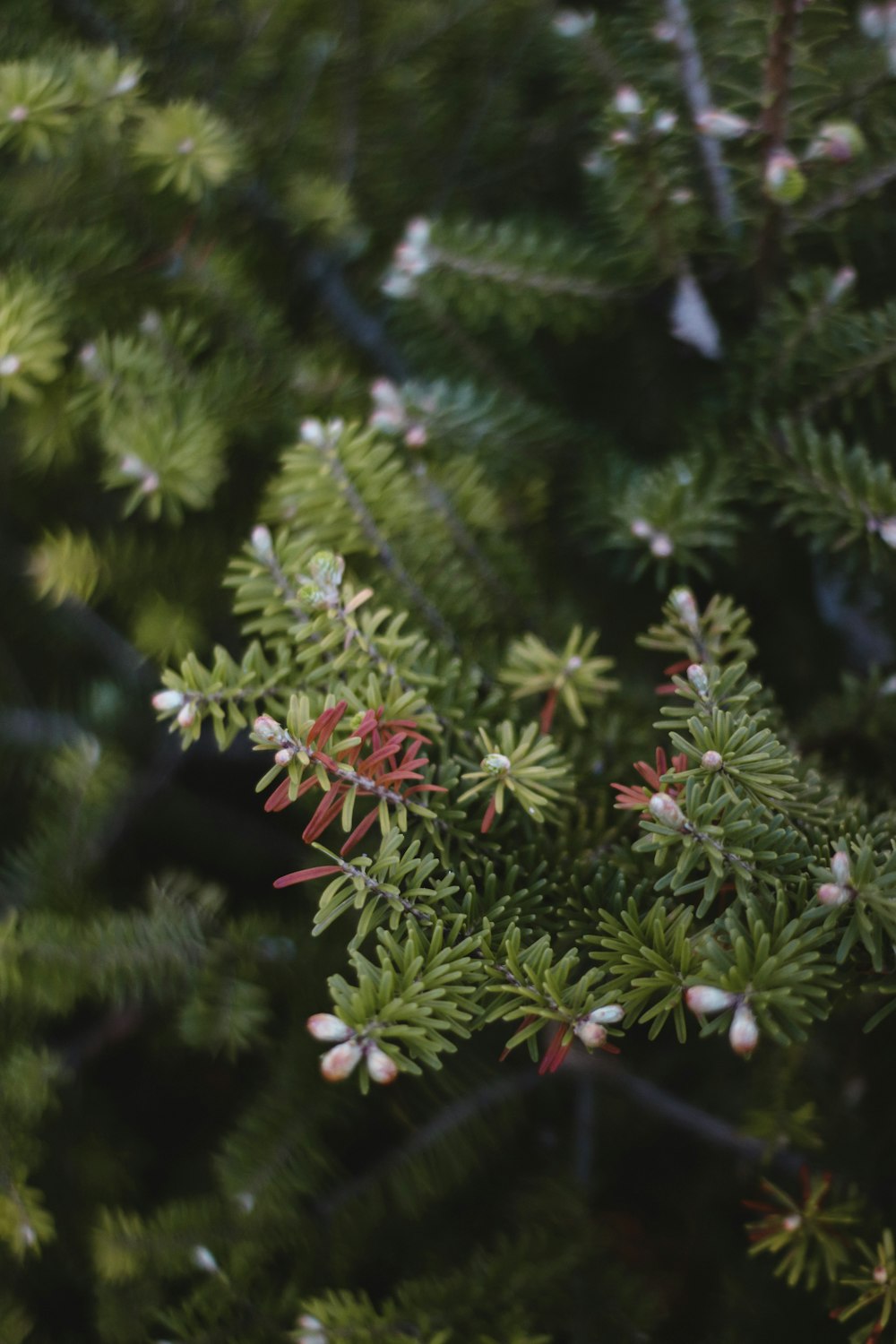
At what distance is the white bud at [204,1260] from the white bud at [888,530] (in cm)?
71

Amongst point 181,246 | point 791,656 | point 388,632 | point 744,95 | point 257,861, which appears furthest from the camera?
point 257,861

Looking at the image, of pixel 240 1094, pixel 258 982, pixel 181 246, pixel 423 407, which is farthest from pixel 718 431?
pixel 240 1094

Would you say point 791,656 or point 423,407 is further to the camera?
point 791,656

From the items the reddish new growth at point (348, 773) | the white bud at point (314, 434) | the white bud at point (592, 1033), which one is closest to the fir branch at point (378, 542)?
the white bud at point (314, 434)

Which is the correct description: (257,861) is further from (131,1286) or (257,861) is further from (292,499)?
(292,499)

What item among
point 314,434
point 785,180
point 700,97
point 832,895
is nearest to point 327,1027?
point 832,895

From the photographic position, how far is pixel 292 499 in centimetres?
65

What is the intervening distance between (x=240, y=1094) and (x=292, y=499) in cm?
68

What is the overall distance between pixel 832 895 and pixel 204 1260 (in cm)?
56

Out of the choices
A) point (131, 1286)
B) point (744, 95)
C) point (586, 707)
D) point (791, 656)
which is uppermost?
point (744, 95)

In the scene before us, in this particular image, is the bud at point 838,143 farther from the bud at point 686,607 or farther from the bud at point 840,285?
the bud at point 686,607

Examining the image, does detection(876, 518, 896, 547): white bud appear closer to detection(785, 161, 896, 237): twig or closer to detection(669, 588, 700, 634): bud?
detection(669, 588, 700, 634): bud

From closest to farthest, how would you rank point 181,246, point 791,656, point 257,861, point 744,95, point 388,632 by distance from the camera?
point 388,632
point 744,95
point 181,246
point 791,656
point 257,861

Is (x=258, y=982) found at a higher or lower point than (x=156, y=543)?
lower
